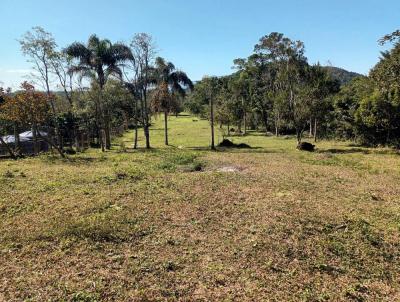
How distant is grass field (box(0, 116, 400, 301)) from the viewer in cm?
664

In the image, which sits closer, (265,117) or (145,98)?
(145,98)

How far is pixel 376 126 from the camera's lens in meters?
29.3

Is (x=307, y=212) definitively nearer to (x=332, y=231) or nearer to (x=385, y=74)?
(x=332, y=231)

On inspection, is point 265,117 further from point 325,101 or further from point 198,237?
point 198,237

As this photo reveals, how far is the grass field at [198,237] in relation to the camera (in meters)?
6.64

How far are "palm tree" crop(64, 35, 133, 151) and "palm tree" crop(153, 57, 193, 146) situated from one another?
3.78 m

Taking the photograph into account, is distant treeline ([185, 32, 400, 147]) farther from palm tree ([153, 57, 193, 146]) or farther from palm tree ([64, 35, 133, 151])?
palm tree ([64, 35, 133, 151])

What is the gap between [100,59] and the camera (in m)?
31.0

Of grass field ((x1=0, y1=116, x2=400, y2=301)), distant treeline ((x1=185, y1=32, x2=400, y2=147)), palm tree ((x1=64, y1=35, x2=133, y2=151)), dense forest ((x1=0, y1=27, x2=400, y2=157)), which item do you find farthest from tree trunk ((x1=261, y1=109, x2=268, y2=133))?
grass field ((x1=0, y1=116, x2=400, y2=301))

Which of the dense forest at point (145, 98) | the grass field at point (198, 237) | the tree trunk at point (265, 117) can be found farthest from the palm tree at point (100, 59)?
the tree trunk at point (265, 117)

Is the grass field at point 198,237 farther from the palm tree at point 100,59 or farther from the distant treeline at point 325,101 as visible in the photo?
the palm tree at point 100,59

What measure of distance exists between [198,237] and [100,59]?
25932 mm

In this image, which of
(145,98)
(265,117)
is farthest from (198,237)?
(265,117)

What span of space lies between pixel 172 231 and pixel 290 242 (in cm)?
314
